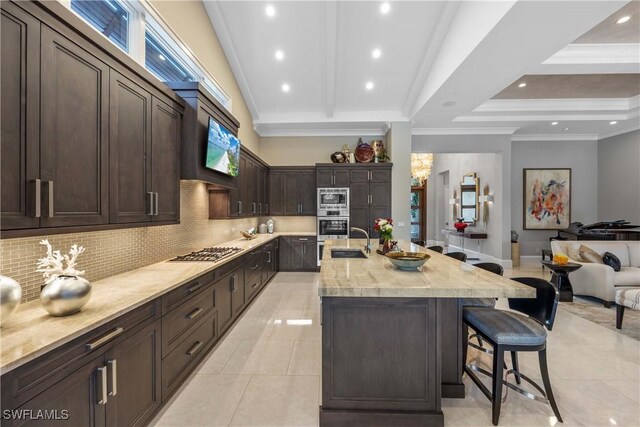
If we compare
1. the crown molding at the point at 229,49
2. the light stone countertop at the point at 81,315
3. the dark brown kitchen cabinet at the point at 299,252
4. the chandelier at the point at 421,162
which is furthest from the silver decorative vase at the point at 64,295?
the chandelier at the point at 421,162

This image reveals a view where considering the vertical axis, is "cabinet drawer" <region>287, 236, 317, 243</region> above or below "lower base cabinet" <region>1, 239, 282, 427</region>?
above

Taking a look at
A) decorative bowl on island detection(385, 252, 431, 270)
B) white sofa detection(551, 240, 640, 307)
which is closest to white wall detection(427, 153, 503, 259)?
white sofa detection(551, 240, 640, 307)

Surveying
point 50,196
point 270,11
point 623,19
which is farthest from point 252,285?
point 623,19

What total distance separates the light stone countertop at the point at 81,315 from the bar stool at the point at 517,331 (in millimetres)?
2309

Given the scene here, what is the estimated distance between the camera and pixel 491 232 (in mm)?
7504

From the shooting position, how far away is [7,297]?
1.17 m

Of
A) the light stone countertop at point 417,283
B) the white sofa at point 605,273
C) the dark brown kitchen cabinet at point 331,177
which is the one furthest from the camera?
the dark brown kitchen cabinet at point 331,177

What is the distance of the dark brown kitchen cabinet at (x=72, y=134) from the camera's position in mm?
1383

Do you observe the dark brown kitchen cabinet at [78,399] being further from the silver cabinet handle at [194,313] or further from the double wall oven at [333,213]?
the double wall oven at [333,213]

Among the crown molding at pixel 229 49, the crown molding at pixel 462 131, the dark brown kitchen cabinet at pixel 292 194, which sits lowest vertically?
the dark brown kitchen cabinet at pixel 292 194

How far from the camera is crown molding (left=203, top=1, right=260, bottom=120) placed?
159 inches

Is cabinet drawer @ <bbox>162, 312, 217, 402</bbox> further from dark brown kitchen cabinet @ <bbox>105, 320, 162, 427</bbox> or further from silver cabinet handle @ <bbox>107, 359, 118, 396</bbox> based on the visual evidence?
silver cabinet handle @ <bbox>107, 359, 118, 396</bbox>

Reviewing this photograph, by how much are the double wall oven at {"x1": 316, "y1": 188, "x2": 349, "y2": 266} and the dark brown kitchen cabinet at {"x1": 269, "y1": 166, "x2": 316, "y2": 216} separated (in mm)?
442

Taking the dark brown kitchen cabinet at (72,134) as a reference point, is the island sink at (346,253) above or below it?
below
